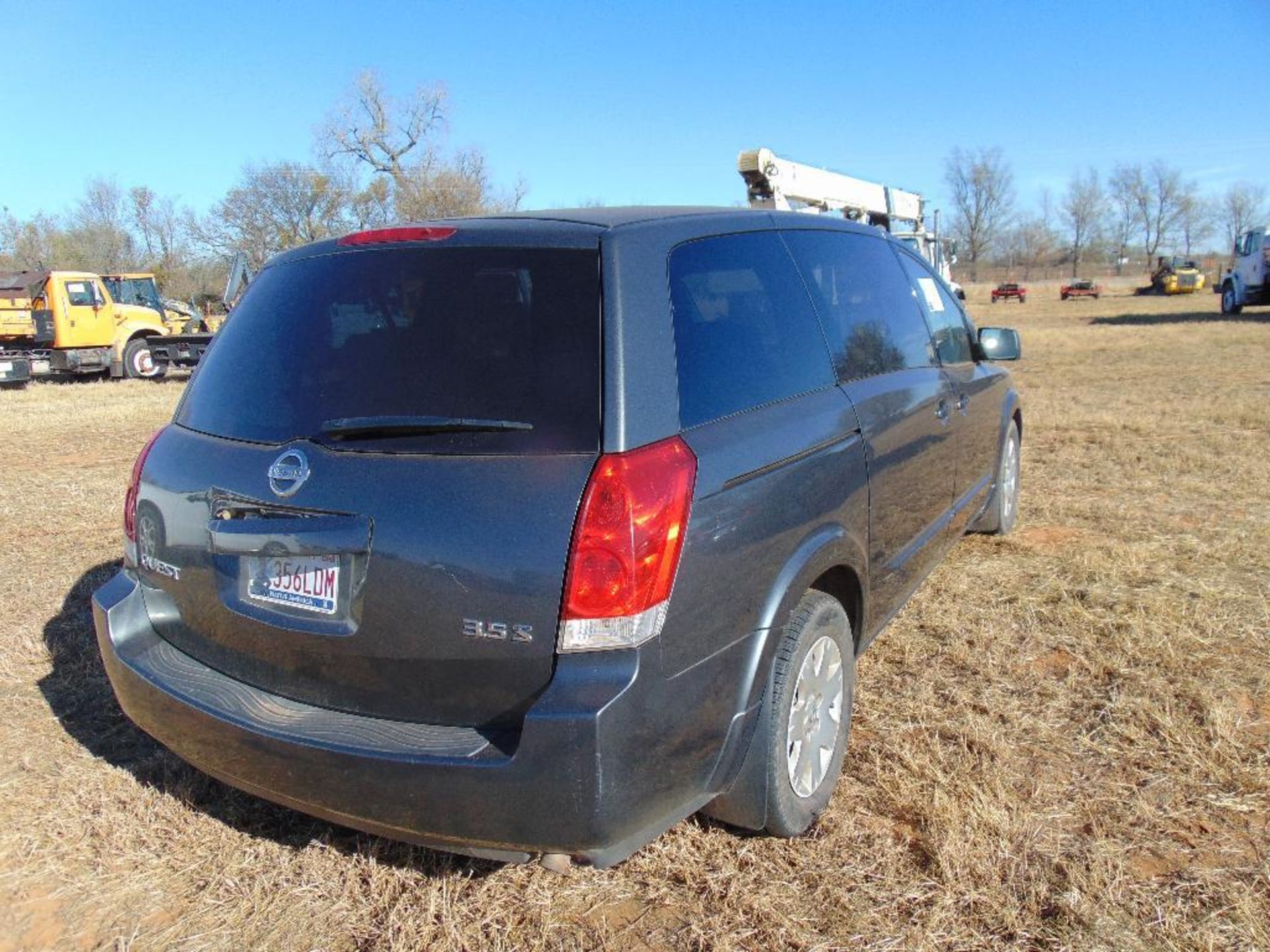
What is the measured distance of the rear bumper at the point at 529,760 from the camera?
192 centimetres

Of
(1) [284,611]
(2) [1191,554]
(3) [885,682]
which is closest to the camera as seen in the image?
(1) [284,611]

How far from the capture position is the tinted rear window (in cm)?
209

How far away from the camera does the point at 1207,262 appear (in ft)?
244

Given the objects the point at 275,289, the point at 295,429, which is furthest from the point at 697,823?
the point at 275,289

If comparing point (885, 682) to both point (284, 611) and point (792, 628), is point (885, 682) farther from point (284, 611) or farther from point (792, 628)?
point (284, 611)

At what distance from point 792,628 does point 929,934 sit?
2.62ft

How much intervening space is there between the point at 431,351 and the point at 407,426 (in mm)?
207

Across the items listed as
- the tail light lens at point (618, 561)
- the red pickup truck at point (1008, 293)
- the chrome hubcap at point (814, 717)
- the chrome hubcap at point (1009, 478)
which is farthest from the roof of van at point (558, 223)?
the red pickup truck at point (1008, 293)

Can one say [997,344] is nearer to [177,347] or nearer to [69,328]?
[177,347]

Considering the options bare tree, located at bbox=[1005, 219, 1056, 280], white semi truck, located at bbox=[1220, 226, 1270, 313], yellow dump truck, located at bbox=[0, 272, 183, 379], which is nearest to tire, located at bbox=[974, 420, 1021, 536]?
yellow dump truck, located at bbox=[0, 272, 183, 379]

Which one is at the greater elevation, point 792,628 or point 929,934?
point 792,628

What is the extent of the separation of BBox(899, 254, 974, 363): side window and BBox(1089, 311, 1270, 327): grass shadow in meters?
25.1

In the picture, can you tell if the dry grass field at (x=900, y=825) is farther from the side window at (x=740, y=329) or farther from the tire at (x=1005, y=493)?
the side window at (x=740, y=329)

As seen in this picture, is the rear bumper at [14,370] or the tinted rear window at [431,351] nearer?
the tinted rear window at [431,351]
